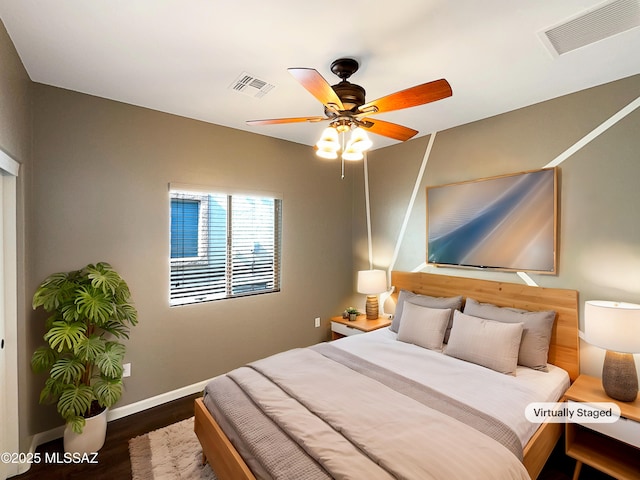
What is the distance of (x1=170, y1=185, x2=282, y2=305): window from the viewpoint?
123 inches

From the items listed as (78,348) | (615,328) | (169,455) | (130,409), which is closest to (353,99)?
(615,328)

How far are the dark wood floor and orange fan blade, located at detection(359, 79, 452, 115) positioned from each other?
2529 mm

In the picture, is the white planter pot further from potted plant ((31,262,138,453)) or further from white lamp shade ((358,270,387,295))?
white lamp shade ((358,270,387,295))

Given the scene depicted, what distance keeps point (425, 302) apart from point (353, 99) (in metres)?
2.14

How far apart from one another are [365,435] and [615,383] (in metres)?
1.77

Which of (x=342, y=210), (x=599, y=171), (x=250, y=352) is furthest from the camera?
(x=342, y=210)

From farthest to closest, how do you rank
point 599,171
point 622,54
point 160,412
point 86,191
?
point 160,412 < point 86,191 < point 599,171 < point 622,54

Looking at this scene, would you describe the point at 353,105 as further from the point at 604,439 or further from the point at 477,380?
the point at 604,439

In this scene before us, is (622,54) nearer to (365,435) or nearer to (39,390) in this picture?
(365,435)

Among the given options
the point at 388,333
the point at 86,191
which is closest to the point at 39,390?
the point at 86,191

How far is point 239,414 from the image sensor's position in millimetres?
1809

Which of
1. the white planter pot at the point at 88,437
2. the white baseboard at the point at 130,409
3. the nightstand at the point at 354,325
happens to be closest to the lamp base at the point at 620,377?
the nightstand at the point at 354,325

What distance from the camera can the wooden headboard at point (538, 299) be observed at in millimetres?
2471

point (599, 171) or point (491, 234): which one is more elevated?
point (599, 171)
